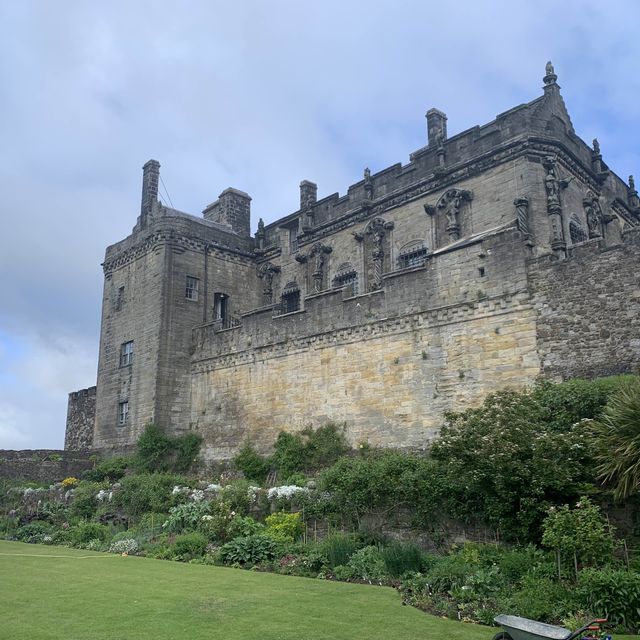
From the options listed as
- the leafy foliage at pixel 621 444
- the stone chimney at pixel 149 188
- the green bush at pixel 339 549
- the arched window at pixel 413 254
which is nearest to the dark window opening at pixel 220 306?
the stone chimney at pixel 149 188

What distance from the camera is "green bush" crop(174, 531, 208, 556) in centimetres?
1678

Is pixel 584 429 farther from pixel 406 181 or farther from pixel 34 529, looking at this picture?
pixel 34 529

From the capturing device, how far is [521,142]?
23109mm

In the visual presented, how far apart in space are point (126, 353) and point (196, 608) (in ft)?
72.7

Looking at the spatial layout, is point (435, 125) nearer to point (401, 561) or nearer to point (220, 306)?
point (220, 306)

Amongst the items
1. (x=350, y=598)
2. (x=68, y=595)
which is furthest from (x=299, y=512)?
(x=68, y=595)

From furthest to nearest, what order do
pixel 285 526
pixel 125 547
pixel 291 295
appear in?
pixel 291 295
pixel 125 547
pixel 285 526

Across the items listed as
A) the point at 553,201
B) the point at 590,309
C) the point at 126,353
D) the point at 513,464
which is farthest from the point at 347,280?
the point at 513,464

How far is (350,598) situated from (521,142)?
1700cm

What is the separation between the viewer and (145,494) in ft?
72.8

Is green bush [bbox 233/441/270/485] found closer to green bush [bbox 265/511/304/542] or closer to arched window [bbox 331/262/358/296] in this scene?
green bush [bbox 265/511/304/542]

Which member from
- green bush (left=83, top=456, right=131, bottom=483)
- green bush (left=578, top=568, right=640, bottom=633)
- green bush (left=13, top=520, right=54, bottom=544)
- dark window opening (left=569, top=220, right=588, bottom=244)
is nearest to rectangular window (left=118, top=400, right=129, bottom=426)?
green bush (left=83, top=456, right=131, bottom=483)

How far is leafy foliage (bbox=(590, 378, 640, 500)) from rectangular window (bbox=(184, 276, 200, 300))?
2072cm

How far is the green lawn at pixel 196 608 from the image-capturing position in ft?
29.1
